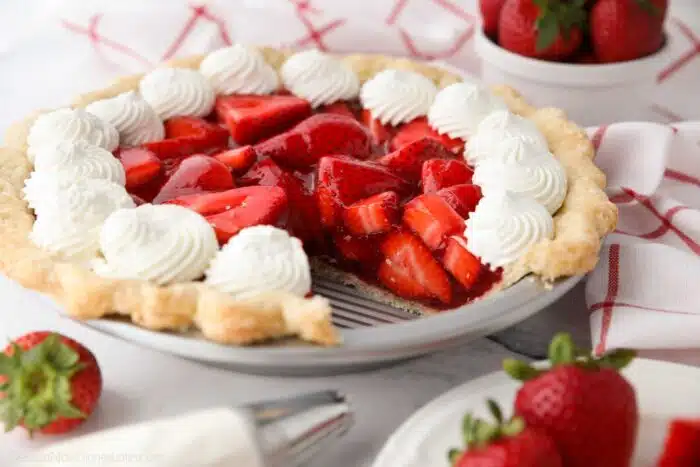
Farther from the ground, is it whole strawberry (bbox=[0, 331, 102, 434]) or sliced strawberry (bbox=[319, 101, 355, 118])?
whole strawberry (bbox=[0, 331, 102, 434])

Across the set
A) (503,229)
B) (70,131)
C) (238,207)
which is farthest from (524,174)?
(70,131)

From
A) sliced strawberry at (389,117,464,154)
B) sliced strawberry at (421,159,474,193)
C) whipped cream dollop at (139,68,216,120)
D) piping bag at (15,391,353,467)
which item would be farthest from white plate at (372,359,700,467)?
whipped cream dollop at (139,68,216,120)

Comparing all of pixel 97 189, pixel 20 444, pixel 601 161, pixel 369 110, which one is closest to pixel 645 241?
pixel 601 161

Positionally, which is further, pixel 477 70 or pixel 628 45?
pixel 477 70

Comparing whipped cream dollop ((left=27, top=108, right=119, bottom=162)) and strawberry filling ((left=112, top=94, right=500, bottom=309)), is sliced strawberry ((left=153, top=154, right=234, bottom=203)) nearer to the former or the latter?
strawberry filling ((left=112, top=94, right=500, bottom=309))

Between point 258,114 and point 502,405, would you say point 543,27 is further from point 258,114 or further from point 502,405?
point 502,405

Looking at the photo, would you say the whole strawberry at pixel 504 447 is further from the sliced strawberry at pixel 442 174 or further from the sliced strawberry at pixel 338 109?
the sliced strawberry at pixel 338 109

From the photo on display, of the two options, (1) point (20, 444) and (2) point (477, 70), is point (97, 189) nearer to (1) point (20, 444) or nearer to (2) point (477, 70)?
(1) point (20, 444)
